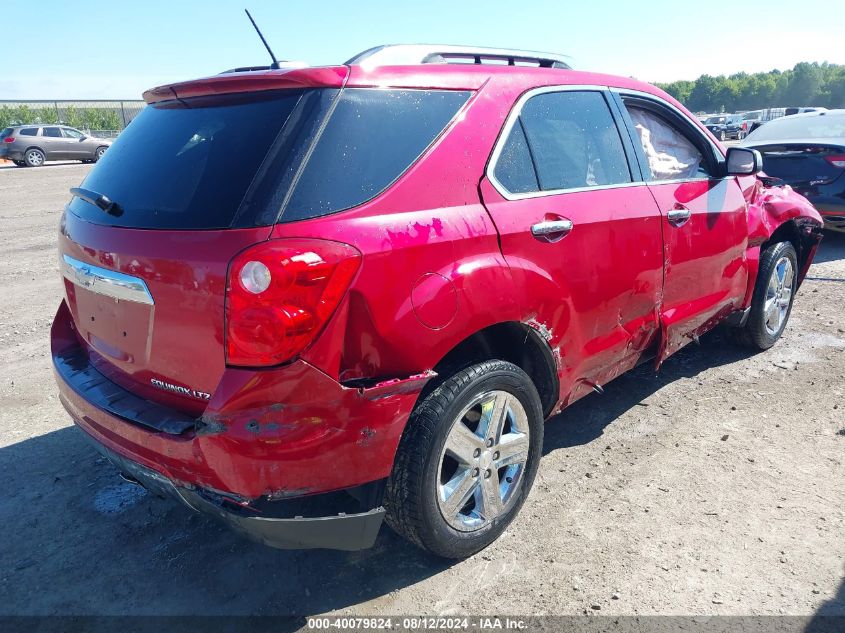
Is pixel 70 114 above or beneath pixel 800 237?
beneath

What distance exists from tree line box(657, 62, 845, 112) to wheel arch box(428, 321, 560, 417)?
139 m

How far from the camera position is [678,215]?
140 inches

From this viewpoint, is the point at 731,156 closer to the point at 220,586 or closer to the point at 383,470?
the point at 383,470

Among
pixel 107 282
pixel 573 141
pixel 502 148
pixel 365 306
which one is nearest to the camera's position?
pixel 365 306

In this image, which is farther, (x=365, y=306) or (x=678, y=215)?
(x=678, y=215)

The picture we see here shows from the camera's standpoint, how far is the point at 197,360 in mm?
2213

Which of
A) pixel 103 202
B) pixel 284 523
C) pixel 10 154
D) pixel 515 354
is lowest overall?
pixel 10 154

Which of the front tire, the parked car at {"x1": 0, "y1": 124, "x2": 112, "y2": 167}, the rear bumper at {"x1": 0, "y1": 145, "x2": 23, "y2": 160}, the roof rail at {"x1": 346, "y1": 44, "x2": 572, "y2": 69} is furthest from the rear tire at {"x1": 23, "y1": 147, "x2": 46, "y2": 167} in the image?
the front tire

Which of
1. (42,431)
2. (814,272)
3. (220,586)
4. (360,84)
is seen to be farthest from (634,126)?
(814,272)

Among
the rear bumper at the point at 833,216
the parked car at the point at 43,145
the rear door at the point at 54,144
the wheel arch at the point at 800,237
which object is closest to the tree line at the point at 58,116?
the parked car at the point at 43,145

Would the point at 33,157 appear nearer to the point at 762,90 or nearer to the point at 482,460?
the point at 482,460

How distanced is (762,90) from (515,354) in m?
154

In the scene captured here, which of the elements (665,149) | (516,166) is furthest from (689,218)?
(516,166)

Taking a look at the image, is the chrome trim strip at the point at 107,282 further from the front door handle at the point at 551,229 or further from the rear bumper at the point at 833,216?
the rear bumper at the point at 833,216
